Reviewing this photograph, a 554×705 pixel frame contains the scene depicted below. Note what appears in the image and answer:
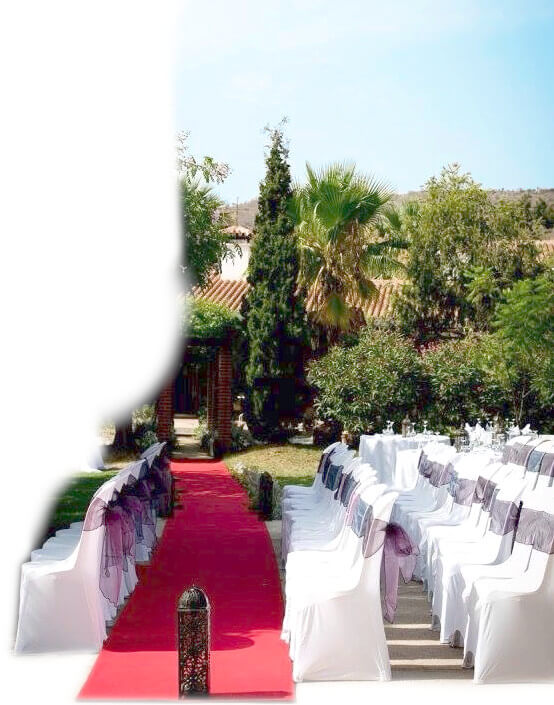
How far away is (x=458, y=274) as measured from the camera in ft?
91.6

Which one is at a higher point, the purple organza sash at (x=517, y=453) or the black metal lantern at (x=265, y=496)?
the purple organza sash at (x=517, y=453)

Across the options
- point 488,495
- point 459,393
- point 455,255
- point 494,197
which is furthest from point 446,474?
point 494,197

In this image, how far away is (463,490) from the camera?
9578 mm

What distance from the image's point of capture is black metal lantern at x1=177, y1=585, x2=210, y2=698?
19.0 feet

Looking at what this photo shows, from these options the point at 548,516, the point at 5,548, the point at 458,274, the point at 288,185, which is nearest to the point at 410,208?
Answer: the point at 458,274

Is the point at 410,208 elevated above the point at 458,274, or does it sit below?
above

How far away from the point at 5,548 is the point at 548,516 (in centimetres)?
575

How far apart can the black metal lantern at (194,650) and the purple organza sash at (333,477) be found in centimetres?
425

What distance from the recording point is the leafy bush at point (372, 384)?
21812mm

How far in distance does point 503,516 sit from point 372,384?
46.6 feet

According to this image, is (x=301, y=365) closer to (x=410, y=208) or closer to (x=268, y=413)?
(x=268, y=413)

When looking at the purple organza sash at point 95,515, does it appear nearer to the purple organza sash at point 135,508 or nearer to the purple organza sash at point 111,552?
the purple organza sash at point 111,552

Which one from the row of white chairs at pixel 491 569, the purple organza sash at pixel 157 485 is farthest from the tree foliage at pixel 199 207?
the row of white chairs at pixel 491 569

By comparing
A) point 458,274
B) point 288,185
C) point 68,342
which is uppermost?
point 288,185
